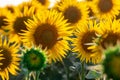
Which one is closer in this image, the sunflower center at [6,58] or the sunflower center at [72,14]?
the sunflower center at [6,58]

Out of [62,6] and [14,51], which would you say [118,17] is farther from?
[14,51]

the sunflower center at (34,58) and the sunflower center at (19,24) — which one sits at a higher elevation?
A: the sunflower center at (19,24)

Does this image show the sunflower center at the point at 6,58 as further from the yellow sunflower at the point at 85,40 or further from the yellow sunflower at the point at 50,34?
the yellow sunflower at the point at 85,40

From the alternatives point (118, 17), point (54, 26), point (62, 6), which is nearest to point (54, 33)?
point (54, 26)

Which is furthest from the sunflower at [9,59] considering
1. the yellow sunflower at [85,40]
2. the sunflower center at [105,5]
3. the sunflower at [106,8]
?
the sunflower center at [105,5]

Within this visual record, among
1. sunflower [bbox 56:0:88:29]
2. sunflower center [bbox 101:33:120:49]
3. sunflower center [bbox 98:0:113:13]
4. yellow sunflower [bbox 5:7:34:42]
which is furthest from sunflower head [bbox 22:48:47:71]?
→ sunflower center [bbox 98:0:113:13]

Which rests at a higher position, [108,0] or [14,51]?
[108,0]
